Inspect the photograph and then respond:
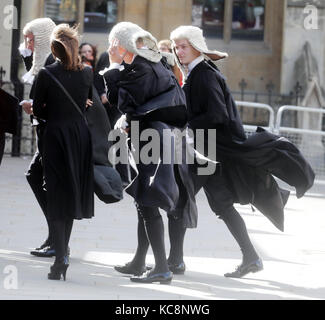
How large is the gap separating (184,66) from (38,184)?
141 cm

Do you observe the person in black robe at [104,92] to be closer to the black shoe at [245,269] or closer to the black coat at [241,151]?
the black coat at [241,151]

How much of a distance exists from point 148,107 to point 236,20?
12165 millimetres

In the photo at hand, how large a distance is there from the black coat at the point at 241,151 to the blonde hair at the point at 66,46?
2.97 feet

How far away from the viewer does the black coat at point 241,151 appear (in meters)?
8.63

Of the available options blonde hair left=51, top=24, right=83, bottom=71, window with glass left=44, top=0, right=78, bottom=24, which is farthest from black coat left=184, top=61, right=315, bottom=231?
window with glass left=44, top=0, right=78, bottom=24

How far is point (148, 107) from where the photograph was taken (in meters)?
8.22

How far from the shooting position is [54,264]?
27.1 ft

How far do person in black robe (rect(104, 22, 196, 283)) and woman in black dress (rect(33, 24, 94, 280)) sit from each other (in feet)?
0.93

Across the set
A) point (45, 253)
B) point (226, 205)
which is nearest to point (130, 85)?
point (226, 205)

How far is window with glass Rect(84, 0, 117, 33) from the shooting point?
19672 mm

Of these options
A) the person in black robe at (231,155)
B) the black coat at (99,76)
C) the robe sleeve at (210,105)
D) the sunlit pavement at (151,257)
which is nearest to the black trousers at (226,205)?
the person in black robe at (231,155)

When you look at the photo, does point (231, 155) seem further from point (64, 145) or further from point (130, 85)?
point (64, 145)

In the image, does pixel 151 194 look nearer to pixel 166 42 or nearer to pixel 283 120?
pixel 166 42
